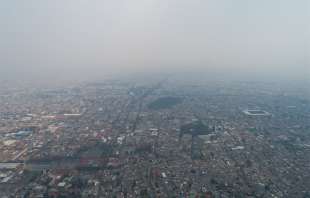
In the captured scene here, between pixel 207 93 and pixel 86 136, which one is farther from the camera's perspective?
pixel 207 93

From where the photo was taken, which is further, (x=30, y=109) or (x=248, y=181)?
(x=30, y=109)

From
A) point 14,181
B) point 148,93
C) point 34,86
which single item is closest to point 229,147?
point 14,181

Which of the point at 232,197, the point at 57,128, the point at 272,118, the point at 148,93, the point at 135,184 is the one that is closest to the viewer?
the point at 232,197

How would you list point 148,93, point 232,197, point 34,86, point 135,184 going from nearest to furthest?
point 232,197 < point 135,184 < point 148,93 < point 34,86

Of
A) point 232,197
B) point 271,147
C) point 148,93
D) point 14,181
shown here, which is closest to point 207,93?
point 148,93

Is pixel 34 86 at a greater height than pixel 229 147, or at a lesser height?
greater

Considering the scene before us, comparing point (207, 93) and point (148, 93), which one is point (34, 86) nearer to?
point (148, 93)

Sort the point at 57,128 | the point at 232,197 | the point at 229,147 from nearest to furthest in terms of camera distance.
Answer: the point at 232,197 → the point at 229,147 → the point at 57,128

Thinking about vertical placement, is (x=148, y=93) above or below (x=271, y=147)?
above

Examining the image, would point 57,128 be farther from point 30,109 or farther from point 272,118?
point 272,118
